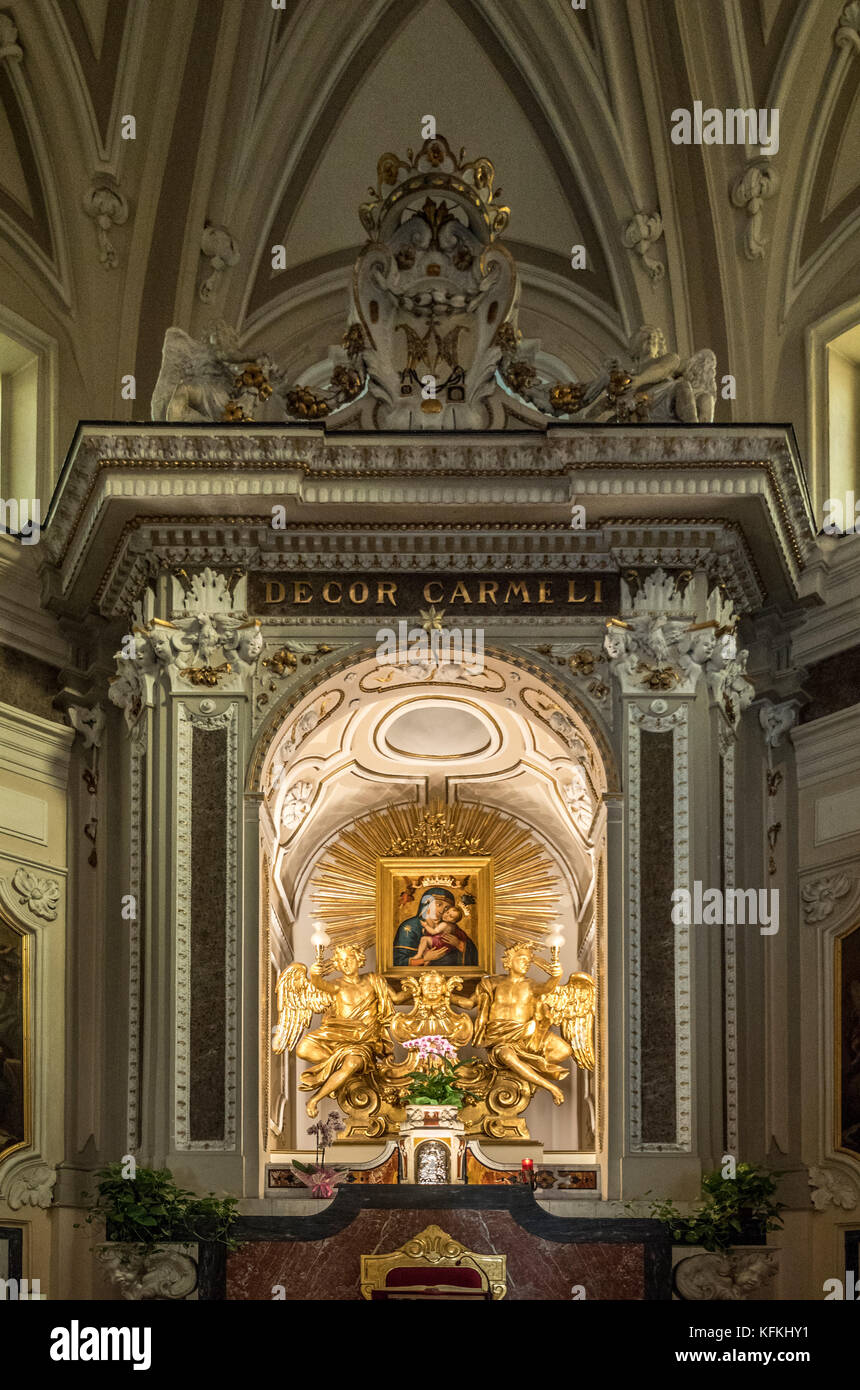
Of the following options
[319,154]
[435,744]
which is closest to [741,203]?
[319,154]

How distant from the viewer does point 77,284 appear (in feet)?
72.8

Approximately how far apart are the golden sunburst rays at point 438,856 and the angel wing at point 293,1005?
1.98 meters

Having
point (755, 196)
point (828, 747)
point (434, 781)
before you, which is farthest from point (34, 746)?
point (755, 196)

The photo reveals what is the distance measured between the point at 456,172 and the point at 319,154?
3.81 m

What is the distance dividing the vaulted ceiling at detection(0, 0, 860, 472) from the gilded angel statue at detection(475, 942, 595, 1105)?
541 centimetres

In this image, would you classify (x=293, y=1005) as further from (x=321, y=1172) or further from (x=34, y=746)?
(x=34, y=746)

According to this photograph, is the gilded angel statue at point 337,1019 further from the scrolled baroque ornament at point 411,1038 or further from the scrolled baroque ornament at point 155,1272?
the scrolled baroque ornament at point 155,1272

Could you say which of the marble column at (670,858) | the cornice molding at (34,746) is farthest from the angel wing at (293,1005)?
the marble column at (670,858)

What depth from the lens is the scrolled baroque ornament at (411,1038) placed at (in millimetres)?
20609

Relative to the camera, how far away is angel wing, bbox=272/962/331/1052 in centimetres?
2000

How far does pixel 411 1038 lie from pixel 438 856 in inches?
82.1

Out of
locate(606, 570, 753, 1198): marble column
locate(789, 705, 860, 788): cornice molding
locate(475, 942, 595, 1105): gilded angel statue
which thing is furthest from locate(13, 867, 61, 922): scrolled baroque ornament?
locate(789, 705, 860, 788): cornice molding

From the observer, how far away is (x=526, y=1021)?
20891 millimetres

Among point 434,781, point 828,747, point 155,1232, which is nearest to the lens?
point 155,1232
